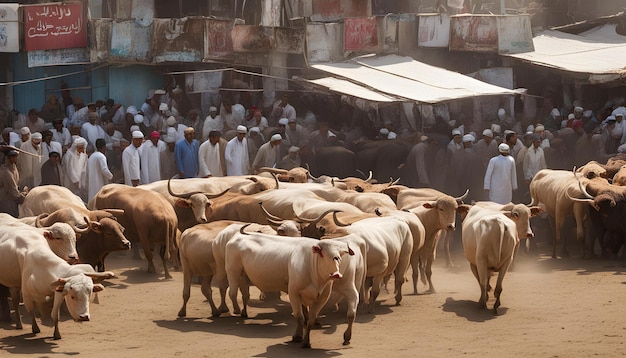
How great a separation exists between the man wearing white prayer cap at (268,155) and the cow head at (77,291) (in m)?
8.64

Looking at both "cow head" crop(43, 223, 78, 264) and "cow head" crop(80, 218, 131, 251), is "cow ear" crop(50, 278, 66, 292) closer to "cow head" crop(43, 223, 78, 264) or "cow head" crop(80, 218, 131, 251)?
"cow head" crop(43, 223, 78, 264)

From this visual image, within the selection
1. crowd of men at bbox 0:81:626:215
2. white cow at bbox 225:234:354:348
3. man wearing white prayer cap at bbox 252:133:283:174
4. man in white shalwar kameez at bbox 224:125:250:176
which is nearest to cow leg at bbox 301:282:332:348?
white cow at bbox 225:234:354:348

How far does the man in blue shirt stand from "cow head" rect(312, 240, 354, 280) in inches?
332

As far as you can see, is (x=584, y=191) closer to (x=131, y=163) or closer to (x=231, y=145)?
(x=231, y=145)

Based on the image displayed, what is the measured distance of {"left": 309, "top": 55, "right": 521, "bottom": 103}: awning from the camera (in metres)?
21.2

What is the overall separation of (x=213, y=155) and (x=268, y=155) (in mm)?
1006

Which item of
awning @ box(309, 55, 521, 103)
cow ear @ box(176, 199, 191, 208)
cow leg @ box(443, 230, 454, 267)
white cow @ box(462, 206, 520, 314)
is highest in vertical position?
awning @ box(309, 55, 521, 103)

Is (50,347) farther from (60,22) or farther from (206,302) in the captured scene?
(60,22)

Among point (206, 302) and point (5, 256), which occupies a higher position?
point (5, 256)

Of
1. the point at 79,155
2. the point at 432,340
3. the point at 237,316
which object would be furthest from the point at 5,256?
the point at 79,155

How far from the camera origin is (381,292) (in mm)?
15961

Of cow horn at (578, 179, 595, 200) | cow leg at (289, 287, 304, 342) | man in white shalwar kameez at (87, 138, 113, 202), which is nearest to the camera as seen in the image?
cow leg at (289, 287, 304, 342)

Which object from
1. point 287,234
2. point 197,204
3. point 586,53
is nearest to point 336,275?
point 287,234

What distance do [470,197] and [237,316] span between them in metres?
7.47
